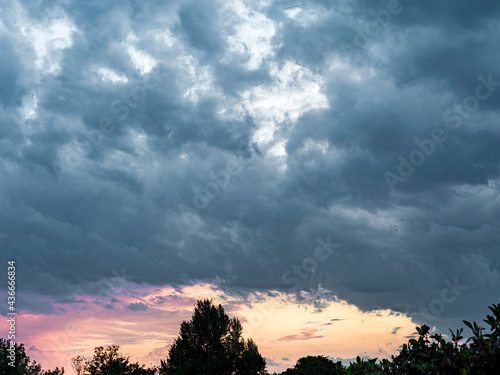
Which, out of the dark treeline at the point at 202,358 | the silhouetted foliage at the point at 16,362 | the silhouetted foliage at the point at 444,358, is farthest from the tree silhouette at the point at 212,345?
the silhouetted foliage at the point at 444,358

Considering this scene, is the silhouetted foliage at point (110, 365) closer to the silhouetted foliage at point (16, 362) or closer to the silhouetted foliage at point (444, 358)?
the silhouetted foliage at point (16, 362)

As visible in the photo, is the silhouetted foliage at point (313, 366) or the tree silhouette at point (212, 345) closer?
the tree silhouette at point (212, 345)

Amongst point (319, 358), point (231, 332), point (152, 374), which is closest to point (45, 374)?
point (152, 374)

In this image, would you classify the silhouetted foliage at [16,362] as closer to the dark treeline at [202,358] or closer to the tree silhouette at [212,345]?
the dark treeline at [202,358]

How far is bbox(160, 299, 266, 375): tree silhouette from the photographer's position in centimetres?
5828

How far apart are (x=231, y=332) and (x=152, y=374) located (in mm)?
26523

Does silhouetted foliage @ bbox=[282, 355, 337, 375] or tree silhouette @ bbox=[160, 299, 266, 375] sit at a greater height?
tree silhouette @ bbox=[160, 299, 266, 375]

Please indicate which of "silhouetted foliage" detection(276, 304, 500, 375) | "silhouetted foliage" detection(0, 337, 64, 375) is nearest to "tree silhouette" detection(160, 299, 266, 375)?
"silhouetted foliage" detection(0, 337, 64, 375)

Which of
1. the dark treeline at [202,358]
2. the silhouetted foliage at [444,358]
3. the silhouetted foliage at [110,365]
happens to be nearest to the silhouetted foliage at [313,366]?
the dark treeline at [202,358]

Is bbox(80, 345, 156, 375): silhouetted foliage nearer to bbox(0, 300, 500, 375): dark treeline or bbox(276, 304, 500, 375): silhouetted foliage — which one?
bbox(0, 300, 500, 375): dark treeline

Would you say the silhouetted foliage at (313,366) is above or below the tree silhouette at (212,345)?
below

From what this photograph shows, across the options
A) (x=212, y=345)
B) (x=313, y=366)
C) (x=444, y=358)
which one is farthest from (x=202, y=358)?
(x=444, y=358)

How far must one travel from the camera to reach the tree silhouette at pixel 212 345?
191ft

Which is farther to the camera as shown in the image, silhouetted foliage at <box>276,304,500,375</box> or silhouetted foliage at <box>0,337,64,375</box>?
silhouetted foliage at <box>0,337,64,375</box>
